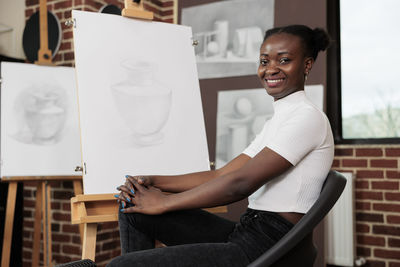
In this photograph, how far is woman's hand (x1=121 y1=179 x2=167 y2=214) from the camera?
1.26m

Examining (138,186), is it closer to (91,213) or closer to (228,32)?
(91,213)

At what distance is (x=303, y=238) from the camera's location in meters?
1.15

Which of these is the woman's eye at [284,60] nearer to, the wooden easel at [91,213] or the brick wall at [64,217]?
the wooden easel at [91,213]

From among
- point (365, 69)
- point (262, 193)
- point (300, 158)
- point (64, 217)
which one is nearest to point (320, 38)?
point (300, 158)

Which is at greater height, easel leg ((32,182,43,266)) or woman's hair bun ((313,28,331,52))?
woman's hair bun ((313,28,331,52))

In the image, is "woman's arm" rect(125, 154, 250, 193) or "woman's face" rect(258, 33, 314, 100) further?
"woman's arm" rect(125, 154, 250, 193)

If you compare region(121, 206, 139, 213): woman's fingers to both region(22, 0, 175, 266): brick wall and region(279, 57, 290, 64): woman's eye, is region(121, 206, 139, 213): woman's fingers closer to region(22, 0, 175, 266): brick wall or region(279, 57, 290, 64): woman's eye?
region(279, 57, 290, 64): woman's eye

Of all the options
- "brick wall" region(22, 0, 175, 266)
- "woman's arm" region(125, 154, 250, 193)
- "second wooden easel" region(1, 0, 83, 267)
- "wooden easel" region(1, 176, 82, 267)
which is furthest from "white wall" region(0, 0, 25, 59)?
"woman's arm" region(125, 154, 250, 193)

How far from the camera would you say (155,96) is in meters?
1.85

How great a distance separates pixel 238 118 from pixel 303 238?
5.15ft

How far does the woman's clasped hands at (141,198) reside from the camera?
127cm

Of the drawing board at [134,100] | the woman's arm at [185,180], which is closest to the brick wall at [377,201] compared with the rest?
the drawing board at [134,100]

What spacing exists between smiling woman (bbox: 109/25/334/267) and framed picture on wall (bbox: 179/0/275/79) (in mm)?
1311

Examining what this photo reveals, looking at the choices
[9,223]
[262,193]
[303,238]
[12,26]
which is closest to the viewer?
[303,238]
